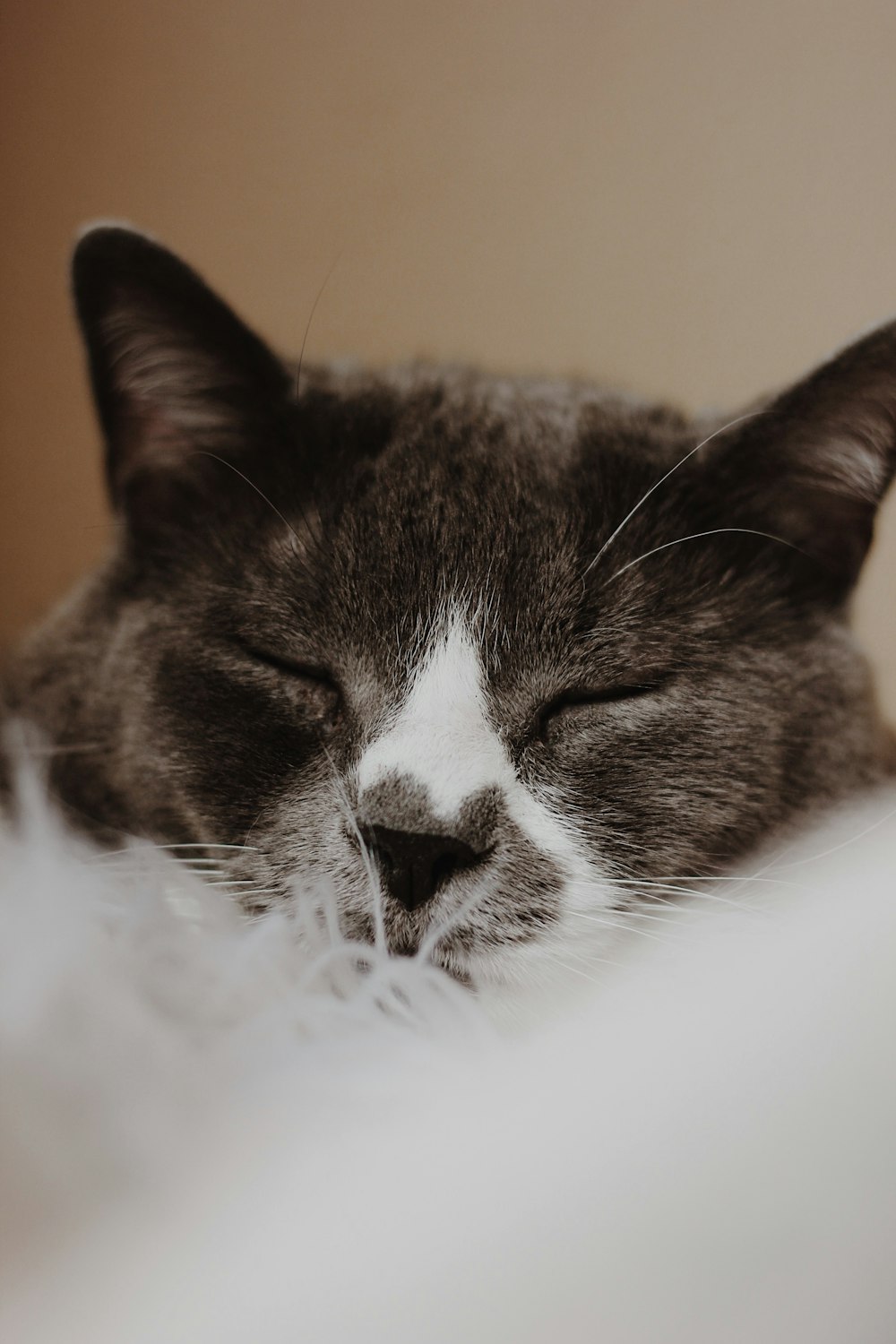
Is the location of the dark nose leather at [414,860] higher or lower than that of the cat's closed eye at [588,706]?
lower

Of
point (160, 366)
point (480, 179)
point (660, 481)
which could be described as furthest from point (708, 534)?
point (480, 179)

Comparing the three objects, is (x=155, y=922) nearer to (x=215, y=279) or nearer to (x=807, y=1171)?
(x=807, y=1171)

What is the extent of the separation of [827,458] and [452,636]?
1.02ft

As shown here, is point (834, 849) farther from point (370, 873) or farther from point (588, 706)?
point (370, 873)

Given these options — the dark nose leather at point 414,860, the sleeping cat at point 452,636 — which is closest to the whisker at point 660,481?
the sleeping cat at point 452,636

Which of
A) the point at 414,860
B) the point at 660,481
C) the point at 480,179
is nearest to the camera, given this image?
the point at 414,860

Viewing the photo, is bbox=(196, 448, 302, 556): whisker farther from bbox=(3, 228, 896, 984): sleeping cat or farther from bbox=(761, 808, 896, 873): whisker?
bbox=(761, 808, 896, 873): whisker

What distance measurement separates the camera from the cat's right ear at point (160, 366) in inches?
Answer: 26.6

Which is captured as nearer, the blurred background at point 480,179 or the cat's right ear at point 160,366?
the cat's right ear at point 160,366

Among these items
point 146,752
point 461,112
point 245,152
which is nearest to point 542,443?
point 146,752

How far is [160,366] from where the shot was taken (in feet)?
2.38

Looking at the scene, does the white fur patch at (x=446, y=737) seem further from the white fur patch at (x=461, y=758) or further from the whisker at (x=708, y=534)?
the whisker at (x=708, y=534)

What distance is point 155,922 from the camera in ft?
1.70

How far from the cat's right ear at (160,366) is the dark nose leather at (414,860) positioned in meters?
0.35
